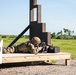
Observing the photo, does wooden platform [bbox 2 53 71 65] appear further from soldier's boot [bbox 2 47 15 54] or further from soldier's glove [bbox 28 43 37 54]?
Answer: soldier's boot [bbox 2 47 15 54]

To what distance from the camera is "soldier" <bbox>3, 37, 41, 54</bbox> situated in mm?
9875

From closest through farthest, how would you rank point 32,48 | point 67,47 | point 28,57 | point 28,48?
point 28,57, point 32,48, point 28,48, point 67,47

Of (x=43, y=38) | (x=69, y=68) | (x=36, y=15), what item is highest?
(x=36, y=15)

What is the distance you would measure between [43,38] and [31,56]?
190cm

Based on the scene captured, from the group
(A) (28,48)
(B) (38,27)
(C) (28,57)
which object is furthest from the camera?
(B) (38,27)

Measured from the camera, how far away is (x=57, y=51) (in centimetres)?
1044

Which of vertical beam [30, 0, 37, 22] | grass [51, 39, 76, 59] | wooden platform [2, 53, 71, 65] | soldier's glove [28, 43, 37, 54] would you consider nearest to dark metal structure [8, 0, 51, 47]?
vertical beam [30, 0, 37, 22]

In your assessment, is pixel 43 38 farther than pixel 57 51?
Yes

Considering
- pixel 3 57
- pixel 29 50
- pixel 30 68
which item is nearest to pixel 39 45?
pixel 29 50

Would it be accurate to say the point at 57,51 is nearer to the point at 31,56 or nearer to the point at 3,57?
the point at 31,56

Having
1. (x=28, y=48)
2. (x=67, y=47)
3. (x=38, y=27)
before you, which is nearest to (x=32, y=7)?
(x=38, y=27)

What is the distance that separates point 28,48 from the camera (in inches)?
395

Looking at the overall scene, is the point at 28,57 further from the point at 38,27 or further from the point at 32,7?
the point at 32,7

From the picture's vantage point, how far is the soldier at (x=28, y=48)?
9.88m
